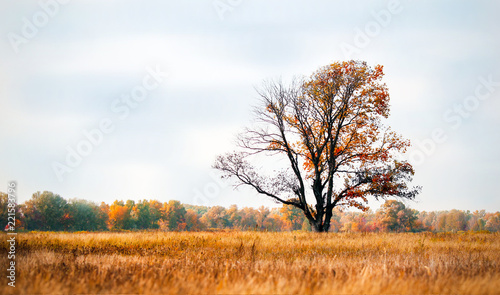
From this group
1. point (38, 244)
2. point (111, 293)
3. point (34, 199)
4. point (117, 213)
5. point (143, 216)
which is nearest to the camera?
point (111, 293)

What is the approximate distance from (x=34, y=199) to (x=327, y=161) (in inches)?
3182

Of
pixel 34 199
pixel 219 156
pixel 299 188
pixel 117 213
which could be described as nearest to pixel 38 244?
pixel 219 156

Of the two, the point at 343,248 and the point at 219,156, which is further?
the point at 219,156

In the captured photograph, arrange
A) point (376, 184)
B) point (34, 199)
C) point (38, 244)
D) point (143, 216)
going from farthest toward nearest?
point (143, 216), point (34, 199), point (376, 184), point (38, 244)

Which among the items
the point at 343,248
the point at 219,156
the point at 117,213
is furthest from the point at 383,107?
the point at 117,213

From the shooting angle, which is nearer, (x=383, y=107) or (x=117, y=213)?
(x=383, y=107)

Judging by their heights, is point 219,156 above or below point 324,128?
below

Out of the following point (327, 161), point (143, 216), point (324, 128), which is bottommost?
point (143, 216)

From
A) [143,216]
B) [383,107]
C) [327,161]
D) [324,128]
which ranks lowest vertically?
[143,216]

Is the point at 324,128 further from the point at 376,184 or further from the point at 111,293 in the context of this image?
the point at 111,293

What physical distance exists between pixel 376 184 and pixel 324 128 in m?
4.97

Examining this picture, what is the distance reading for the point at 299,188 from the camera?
21.2 metres

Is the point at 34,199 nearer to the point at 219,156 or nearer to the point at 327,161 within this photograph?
the point at 219,156

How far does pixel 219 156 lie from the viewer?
68.2 ft
